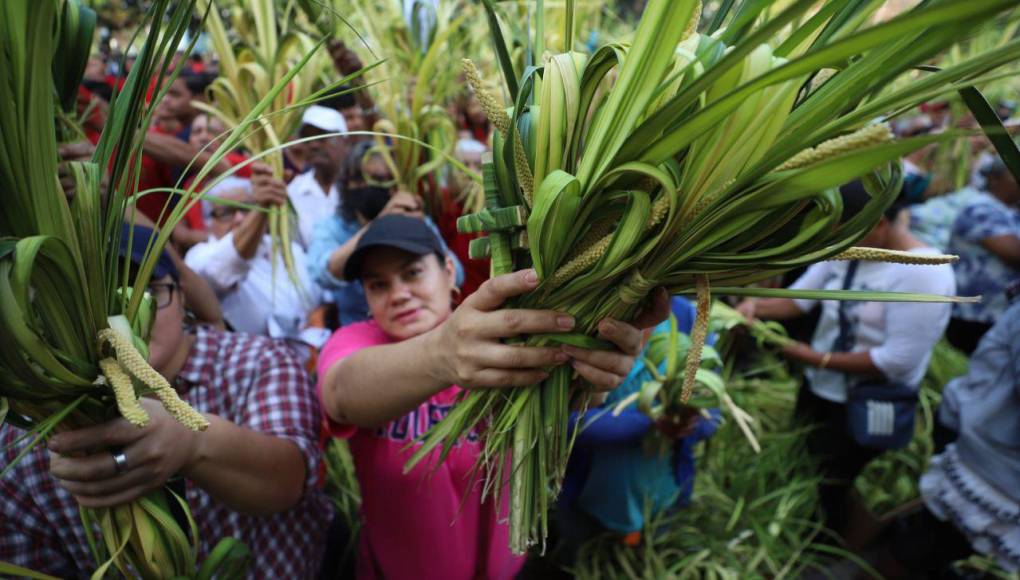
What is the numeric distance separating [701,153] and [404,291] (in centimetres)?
92

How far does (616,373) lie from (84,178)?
2.50 feet

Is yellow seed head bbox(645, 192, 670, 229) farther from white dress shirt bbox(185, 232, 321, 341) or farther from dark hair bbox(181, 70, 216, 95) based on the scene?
dark hair bbox(181, 70, 216, 95)

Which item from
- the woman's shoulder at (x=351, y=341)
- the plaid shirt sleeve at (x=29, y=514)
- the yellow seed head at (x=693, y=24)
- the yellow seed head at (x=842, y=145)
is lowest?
the plaid shirt sleeve at (x=29, y=514)

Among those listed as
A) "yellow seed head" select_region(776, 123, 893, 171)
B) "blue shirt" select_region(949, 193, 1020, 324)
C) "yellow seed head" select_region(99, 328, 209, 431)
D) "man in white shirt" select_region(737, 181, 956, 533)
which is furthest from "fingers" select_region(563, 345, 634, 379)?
"blue shirt" select_region(949, 193, 1020, 324)

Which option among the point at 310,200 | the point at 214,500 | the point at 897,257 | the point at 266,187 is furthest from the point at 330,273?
the point at 897,257

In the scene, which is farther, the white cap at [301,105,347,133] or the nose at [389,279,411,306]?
the white cap at [301,105,347,133]

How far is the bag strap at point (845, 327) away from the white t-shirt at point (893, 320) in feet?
0.04

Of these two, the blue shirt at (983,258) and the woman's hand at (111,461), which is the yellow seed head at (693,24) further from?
the blue shirt at (983,258)

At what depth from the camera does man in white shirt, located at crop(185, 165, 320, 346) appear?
201 cm

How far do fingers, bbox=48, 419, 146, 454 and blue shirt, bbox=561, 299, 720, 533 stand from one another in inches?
46.3

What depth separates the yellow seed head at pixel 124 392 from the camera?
2.18 feet

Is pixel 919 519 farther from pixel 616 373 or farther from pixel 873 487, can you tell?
pixel 616 373

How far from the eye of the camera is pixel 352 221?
234 cm

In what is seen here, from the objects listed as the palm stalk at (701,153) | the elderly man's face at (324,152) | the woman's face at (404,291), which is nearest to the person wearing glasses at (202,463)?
the woman's face at (404,291)
